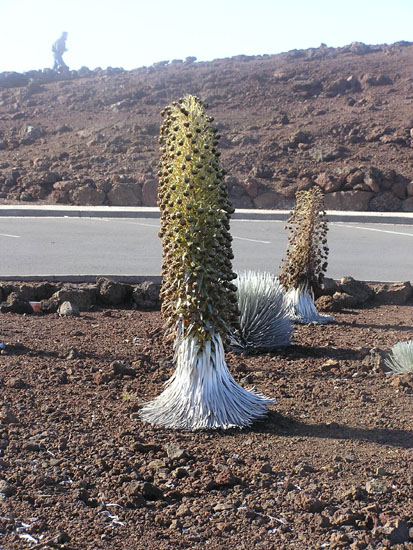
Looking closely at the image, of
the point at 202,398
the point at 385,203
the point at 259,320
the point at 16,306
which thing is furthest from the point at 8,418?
the point at 385,203

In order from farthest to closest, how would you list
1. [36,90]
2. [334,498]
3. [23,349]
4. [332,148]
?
[36,90], [332,148], [23,349], [334,498]

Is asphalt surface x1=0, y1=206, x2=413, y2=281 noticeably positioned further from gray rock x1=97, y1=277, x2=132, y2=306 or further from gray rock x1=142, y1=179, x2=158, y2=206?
gray rock x1=142, y1=179, x2=158, y2=206

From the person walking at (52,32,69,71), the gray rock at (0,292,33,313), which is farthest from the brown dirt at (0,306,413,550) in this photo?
the person walking at (52,32,69,71)

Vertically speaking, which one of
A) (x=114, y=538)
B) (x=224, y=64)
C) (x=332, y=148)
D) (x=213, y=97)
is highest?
(x=224, y=64)

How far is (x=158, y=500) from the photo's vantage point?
358cm

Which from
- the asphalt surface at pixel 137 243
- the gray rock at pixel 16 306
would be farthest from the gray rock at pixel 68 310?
the asphalt surface at pixel 137 243

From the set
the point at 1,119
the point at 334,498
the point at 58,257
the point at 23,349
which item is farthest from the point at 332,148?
the point at 334,498

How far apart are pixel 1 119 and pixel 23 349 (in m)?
27.0

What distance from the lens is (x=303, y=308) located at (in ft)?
23.7

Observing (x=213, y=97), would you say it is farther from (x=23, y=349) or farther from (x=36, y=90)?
(x=23, y=349)

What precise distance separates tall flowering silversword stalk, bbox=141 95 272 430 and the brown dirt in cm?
16

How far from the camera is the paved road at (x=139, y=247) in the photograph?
10508 millimetres

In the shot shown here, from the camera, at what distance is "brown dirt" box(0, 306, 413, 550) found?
3.29 meters

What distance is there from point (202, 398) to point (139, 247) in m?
8.19
